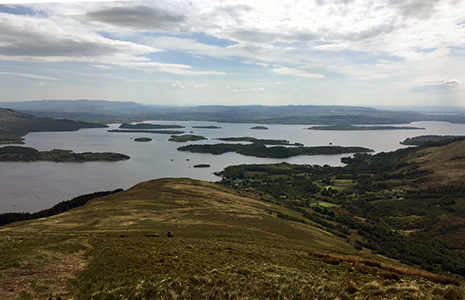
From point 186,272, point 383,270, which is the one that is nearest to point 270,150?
point 383,270

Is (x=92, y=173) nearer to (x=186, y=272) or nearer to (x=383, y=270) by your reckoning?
(x=186, y=272)

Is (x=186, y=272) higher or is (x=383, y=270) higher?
(x=186, y=272)

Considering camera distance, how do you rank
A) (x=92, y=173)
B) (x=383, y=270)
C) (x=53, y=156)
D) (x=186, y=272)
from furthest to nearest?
1. (x=53, y=156)
2. (x=92, y=173)
3. (x=383, y=270)
4. (x=186, y=272)

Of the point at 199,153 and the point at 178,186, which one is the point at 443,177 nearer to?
the point at 178,186

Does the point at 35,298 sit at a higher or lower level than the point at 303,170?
higher

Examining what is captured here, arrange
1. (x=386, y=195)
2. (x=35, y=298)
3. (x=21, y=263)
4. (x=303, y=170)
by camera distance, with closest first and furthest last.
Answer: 1. (x=35, y=298)
2. (x=21, y=263)
3. (x=386, y=195)
4. (x=303, y=170)

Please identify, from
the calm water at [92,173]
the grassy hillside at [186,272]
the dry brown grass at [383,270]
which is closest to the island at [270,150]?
the calm water at [92,173]

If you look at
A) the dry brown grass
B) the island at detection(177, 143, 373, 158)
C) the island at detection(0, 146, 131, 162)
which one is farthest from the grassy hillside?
the island at detection(177, 143, 373, 158)

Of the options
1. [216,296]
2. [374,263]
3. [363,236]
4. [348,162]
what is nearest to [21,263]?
[216,296]
